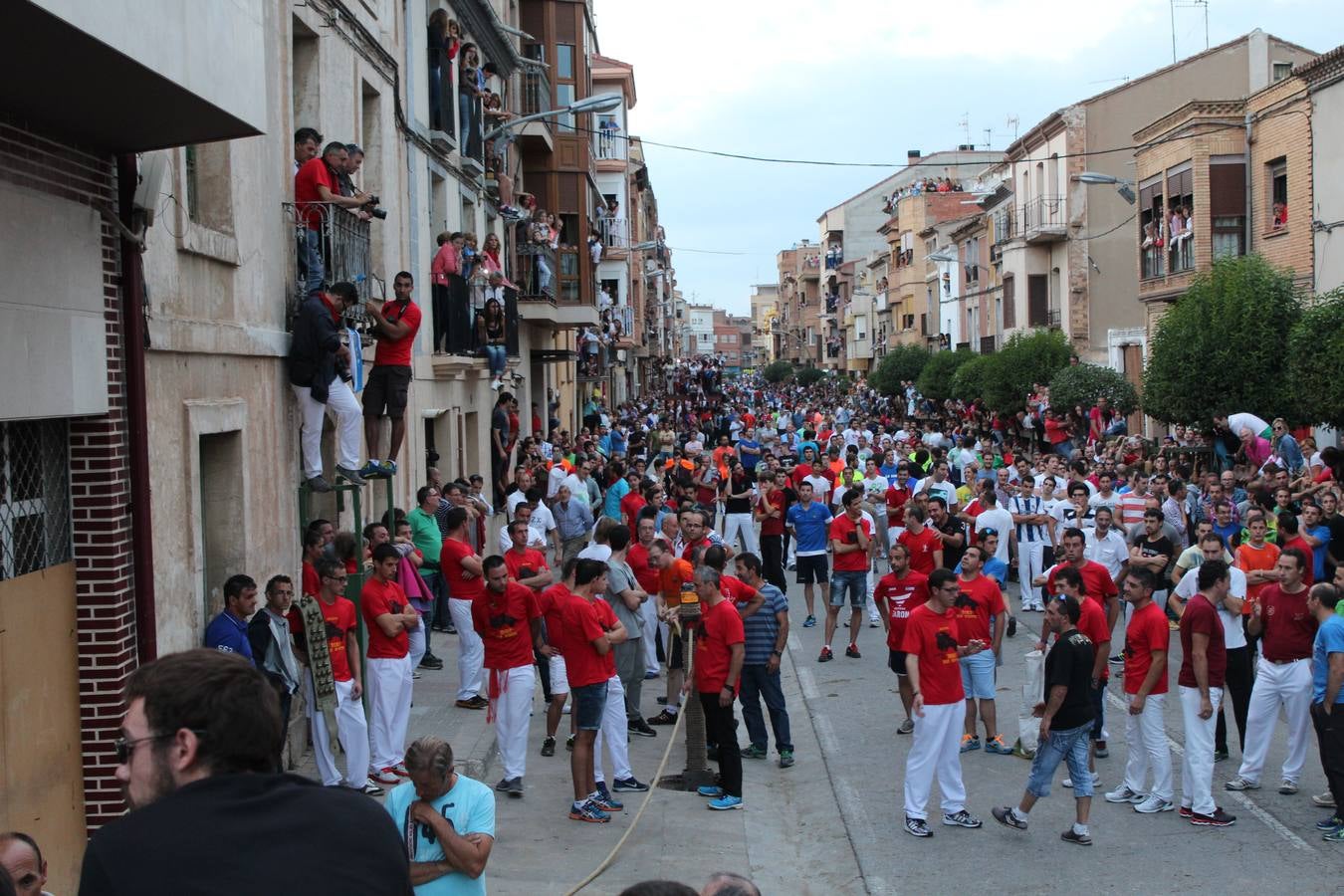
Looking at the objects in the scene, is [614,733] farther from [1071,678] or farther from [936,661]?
[1071,678]

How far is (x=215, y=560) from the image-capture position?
970 centimetres

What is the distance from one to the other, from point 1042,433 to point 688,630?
2739 cm

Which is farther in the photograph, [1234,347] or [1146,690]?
[1234,347]

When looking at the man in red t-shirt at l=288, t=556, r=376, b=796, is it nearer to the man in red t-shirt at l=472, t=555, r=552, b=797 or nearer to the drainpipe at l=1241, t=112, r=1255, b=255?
the man in red t-shirt at l=472, t=555, r=552, b=797

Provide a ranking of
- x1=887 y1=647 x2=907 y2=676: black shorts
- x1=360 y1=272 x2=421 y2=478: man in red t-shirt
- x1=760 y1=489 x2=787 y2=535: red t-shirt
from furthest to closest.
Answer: x1=760 y1=489 x2=787 y2=535: red t-shirt → x1=360 y1=272 x2=421 y2=478: man in red t-shirt → x1=887 y1=647 x2=907 y2=676: black shorts

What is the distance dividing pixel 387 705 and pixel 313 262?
3939 millimetres

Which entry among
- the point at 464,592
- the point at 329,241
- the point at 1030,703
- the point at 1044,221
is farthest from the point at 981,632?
the point at 1044,221

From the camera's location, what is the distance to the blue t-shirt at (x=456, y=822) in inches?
218

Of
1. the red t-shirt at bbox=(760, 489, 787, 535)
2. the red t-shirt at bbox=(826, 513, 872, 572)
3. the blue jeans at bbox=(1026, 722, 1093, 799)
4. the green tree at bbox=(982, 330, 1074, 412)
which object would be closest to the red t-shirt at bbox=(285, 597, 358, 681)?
the blue jeans at bbox=(1026, 722, 1093, 799)

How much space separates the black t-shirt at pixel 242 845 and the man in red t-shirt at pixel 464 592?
8.47m

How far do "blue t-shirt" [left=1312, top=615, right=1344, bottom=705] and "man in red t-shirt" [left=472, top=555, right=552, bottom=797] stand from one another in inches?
201

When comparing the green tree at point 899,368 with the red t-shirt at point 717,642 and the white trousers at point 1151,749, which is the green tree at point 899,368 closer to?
the white trousers at point 1151,749

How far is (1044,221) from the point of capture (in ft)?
153

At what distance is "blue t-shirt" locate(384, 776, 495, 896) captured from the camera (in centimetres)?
555
